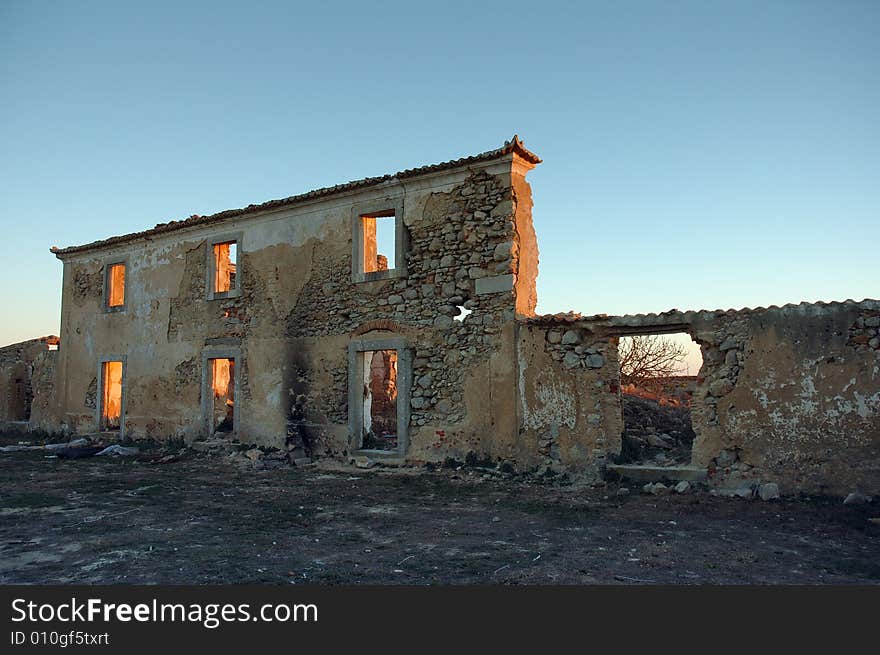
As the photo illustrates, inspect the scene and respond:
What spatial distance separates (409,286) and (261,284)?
11.8 feet

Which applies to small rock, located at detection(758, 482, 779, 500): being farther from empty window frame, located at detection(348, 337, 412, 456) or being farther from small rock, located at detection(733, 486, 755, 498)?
empty window frame, located at detection(348, 337, 412, 456)

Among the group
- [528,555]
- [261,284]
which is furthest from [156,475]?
[528,555]

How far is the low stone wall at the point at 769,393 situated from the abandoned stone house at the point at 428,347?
0.02 meters

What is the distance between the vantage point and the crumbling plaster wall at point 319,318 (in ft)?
32.9

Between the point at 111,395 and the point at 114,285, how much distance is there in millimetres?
2714

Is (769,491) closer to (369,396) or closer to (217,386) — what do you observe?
(369,396)

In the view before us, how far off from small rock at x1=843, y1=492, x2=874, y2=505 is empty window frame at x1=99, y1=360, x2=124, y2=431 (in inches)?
574

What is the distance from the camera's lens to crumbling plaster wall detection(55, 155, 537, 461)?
10034mm

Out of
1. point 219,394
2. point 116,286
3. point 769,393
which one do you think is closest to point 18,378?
point 116,286

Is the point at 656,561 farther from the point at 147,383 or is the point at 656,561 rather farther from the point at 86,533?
the point at 147,383

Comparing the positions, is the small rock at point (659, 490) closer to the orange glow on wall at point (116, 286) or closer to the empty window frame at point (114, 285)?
the empty window frame at point (114, 285)

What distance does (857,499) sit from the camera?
7.07 metres

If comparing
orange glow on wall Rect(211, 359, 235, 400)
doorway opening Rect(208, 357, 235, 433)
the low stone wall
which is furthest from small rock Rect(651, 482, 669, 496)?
orange glow on wall Rect(211, 359, 235, 400)

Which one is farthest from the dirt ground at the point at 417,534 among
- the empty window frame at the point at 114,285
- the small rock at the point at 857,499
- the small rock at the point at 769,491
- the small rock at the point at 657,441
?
the empty window frame at the point at 114,285
